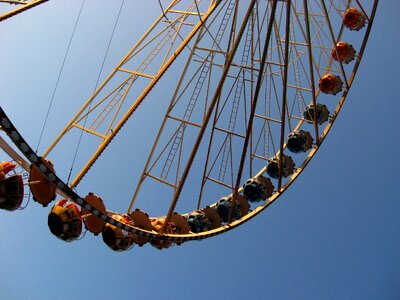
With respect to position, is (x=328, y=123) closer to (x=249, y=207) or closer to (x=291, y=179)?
(x=291, y=179)

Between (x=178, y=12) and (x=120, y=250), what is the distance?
1182 centimetres

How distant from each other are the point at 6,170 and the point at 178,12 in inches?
458

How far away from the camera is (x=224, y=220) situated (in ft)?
81.5

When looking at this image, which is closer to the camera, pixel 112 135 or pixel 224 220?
pixel 112 135

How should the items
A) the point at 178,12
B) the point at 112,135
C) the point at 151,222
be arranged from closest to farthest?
the point at 112,135, the point at 151,222, the point at 178,12

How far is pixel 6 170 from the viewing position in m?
13.8

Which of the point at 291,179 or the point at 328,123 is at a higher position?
the point at 328,123

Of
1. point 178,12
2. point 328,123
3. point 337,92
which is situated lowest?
point 328,123

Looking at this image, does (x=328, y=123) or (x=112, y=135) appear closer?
(x=112, y=135)

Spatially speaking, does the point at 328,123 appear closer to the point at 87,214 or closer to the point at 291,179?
the point at 291,179

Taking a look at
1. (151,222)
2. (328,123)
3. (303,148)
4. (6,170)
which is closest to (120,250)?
(151,222)

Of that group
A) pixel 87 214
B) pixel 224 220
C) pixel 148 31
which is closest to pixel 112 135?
pixel 87 214

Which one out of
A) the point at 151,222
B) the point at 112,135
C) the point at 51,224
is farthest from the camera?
the point at 151,222

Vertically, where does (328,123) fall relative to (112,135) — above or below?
above
